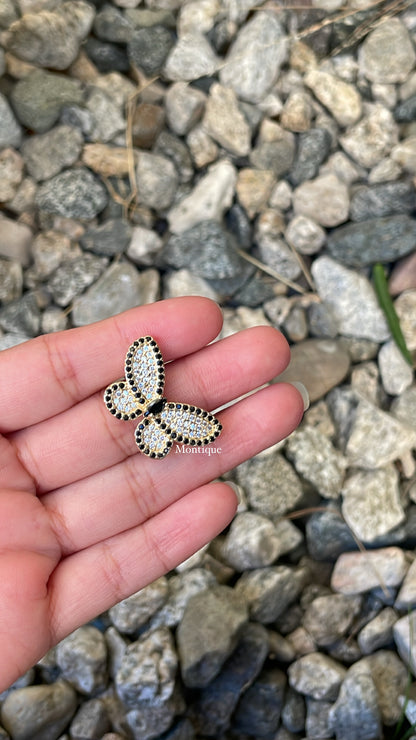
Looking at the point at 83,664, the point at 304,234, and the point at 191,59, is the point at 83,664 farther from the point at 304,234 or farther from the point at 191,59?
the point at 191,59

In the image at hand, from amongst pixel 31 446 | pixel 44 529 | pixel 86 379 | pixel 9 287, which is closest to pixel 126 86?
pixel 9 287

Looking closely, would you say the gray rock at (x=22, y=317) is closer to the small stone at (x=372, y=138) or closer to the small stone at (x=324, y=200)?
the small stone at (x=324, y=200)

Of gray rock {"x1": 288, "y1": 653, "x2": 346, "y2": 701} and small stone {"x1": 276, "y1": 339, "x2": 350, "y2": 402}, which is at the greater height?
small stone {"x1": 276, "y1": 339, "x2": 350, "y2": 402}

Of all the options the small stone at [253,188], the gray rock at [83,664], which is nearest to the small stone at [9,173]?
the small stone at [253,188]

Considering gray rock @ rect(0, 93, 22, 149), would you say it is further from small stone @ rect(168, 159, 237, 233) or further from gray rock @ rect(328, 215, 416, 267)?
gray rock @ rect(328, 215, 416, 267)

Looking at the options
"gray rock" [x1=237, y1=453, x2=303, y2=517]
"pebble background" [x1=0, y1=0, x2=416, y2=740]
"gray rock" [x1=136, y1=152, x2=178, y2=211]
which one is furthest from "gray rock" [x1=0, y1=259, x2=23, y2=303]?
"gray rock" [x1=237, y1=453, x2=303, y2=517]

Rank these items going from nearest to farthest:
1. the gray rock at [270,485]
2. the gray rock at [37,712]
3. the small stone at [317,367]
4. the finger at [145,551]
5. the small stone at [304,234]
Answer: the finger at [145,551], the gray rock at [37,712], the gray rock at [270,485], the small stone at [317,367], the small stone at [304,234]

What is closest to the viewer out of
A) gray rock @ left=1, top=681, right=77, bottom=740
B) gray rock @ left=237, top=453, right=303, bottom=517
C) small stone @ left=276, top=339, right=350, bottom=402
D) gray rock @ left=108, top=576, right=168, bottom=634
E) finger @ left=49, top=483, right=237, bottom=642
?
finger @ left=49, top=483, right=237, bottom=642
